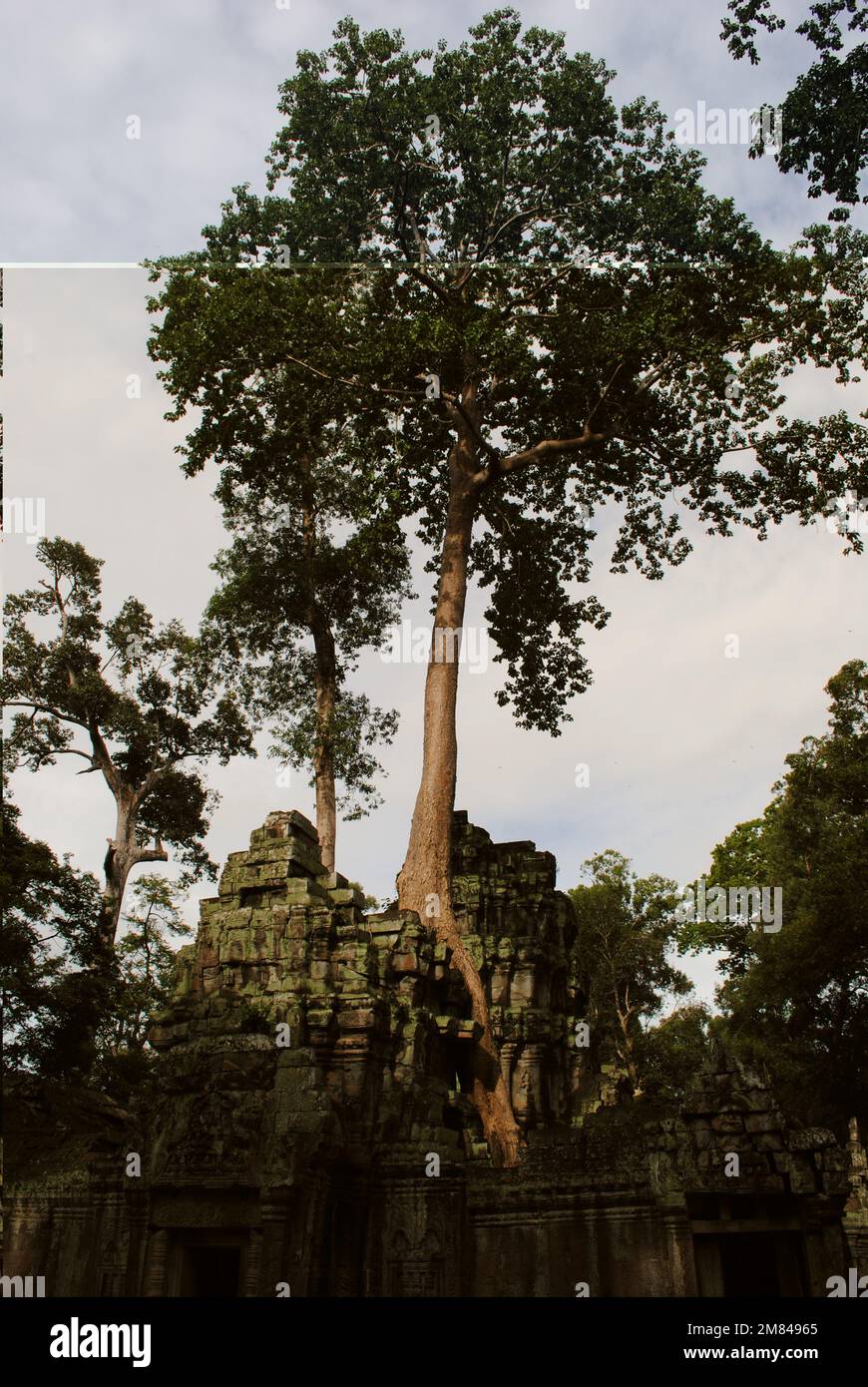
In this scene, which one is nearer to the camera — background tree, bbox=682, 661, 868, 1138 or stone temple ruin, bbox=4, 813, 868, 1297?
stone temple ruin, bbox=4, 813, 868, 1297

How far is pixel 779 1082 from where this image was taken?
81.8 feet

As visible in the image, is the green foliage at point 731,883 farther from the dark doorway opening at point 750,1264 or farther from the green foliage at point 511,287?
the dark doorway opening at point 750,1264

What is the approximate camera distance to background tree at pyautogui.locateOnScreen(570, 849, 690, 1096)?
39.0 meters

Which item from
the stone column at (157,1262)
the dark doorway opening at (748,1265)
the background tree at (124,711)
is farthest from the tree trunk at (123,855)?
the dark doorway opening at (748,1265)

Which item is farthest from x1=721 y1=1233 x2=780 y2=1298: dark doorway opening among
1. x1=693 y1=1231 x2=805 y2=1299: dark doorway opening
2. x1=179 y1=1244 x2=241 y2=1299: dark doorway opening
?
x1=179 y1=1244 x2=241 y2=1299: dark doorway opening

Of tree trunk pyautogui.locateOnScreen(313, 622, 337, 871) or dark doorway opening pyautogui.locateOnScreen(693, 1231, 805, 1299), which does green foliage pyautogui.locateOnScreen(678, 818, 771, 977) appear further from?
dark doorway opening pyautogui.locateOnScreen(693, 1231, 805, 1299)

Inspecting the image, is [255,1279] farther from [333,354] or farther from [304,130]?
[304,130]

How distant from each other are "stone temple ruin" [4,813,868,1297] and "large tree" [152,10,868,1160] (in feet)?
14.1

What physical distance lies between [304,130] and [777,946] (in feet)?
66.4

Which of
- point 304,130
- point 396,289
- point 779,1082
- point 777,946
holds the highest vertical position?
point 304,130

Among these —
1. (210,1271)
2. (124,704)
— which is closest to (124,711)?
(124,704)

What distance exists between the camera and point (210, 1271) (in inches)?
466

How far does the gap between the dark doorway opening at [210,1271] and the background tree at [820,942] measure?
15.1 metres
